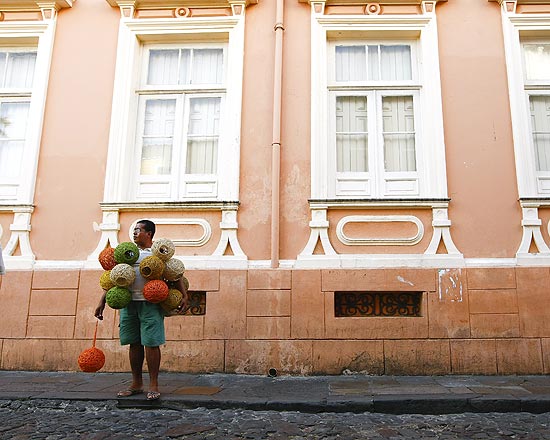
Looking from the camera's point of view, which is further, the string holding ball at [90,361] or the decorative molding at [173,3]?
the decorative molding at [173,3]

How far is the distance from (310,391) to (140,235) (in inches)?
90.3

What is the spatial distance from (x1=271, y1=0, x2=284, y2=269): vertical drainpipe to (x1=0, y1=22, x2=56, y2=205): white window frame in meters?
3.20

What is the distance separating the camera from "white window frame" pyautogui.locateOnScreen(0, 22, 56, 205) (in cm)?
670

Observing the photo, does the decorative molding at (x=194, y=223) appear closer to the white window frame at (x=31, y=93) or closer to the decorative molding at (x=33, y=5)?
the white window frame at (x=31, y=93)

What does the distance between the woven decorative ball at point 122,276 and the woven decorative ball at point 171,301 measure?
1.20 feet

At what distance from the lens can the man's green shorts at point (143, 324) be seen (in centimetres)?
461

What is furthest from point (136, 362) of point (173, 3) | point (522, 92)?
point (522, 92)

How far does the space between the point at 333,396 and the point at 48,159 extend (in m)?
4.83

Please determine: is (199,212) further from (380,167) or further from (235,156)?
(380,167)

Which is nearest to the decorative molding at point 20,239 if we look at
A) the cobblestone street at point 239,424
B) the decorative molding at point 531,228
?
the cobblestone street at point 239,424

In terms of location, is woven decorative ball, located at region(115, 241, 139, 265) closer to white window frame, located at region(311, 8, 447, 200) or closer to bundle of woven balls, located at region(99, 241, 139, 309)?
bundle of woven balls, located at region(99, 241, 139, 309)

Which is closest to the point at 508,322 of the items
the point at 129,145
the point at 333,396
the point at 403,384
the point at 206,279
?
the point at 403,384

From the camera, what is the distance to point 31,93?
23.4 ft

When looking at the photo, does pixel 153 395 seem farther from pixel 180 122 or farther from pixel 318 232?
pixel 180 122
